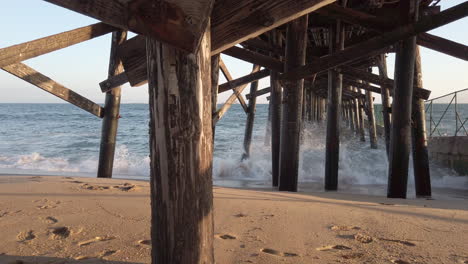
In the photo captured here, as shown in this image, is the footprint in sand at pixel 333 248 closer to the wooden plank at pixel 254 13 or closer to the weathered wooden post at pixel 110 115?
the wooden plank at pixel 254 13

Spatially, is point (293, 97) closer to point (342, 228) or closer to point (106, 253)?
point (342, 228)

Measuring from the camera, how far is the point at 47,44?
Answer: 342cm

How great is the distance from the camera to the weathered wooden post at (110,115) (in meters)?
4.66

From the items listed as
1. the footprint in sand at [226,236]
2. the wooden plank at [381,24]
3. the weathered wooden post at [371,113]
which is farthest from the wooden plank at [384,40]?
the weathered wooden post at [371,113]

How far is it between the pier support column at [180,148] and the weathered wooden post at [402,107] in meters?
3.66

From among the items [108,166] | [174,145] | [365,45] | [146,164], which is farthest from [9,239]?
[146,164]

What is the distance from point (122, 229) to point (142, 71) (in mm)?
1075

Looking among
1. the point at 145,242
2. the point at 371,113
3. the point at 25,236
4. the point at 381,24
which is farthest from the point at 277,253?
the point at 371,113

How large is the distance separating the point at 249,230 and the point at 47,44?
2554 mm

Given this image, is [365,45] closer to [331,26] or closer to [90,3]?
[331,26]

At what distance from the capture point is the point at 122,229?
2.42 meters

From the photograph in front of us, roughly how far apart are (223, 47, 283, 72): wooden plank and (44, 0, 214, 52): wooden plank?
3.60 metres

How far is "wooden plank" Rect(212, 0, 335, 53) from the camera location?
4.52 ft

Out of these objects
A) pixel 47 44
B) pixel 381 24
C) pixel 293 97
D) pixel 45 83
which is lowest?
pixel 45 83
